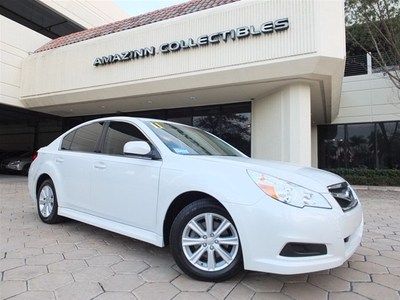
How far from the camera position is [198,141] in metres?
4.31

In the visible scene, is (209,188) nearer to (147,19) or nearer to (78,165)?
(78,165)

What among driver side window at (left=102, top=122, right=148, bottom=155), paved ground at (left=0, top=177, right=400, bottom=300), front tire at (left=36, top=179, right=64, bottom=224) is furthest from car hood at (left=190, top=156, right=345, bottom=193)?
front tire at (left=36, top=179, right=64, bottom=224)

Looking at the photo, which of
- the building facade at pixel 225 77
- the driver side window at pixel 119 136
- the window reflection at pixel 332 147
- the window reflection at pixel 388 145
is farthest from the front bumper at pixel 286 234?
the window reflection at pixel 332 147

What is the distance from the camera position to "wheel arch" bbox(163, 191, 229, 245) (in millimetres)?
3430

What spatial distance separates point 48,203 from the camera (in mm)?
5336

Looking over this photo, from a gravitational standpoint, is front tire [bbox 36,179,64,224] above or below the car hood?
below

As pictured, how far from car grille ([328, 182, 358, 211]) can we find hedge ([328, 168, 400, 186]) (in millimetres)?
13006

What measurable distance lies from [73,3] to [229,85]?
12797mm

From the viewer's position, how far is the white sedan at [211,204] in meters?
2.89

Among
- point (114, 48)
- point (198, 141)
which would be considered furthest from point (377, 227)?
point (114, 48)

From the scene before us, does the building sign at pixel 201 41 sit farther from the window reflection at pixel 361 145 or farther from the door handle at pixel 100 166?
the window reflection at pixel 361 145

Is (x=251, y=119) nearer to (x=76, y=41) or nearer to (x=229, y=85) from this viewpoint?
(x=229, y=85)

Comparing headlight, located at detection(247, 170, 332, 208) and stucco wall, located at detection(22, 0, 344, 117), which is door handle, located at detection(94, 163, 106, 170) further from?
stucco wall, located at detection(22, 0, 344, 117)

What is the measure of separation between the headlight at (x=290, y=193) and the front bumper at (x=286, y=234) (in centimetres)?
5
